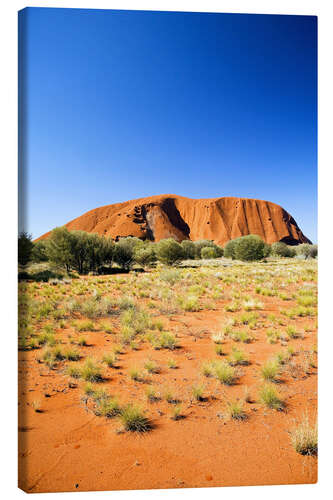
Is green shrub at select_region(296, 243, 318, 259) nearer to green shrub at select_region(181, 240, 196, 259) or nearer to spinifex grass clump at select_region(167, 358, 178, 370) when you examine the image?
green shrub at select_region(181, 240, 196, 259)

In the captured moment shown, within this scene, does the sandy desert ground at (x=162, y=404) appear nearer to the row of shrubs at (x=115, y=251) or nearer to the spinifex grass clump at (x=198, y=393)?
the spinifex grass clump at (x=198, y=393)

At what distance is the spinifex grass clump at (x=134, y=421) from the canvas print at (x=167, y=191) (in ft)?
0.05

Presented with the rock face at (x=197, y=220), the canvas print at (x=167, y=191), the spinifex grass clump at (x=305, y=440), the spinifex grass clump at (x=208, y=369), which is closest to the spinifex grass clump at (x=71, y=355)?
the canvas print at (x=167, y=191)

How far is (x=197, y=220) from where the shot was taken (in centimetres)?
1855

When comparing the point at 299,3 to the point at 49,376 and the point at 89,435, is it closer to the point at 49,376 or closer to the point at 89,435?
the point at 89,435

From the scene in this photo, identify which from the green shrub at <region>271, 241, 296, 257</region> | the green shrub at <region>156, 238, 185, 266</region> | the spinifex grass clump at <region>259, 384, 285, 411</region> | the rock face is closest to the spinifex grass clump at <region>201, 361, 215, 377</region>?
the spinifex grass clump at <region>259, 384, 285, 411</region>

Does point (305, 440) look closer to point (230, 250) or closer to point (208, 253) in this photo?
point (230, 250)

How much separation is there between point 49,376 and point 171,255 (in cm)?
1592

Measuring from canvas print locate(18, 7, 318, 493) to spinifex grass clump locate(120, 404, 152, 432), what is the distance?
0.01 metres

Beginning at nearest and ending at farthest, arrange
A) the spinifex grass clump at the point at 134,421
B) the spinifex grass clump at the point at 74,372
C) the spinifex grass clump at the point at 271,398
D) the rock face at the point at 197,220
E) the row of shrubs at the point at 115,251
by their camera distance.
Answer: the spinifex grass clump at the point at 134,421, the spinifex grass clump at the point at 271,398, the spinifex grass clump at the point at 74,372, the rock face at the point at 197,220, the row of shrubs at the point at 115,251

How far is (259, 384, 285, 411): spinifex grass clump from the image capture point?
246cm

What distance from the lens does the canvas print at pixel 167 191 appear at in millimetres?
2051

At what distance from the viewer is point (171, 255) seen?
18812 mm
